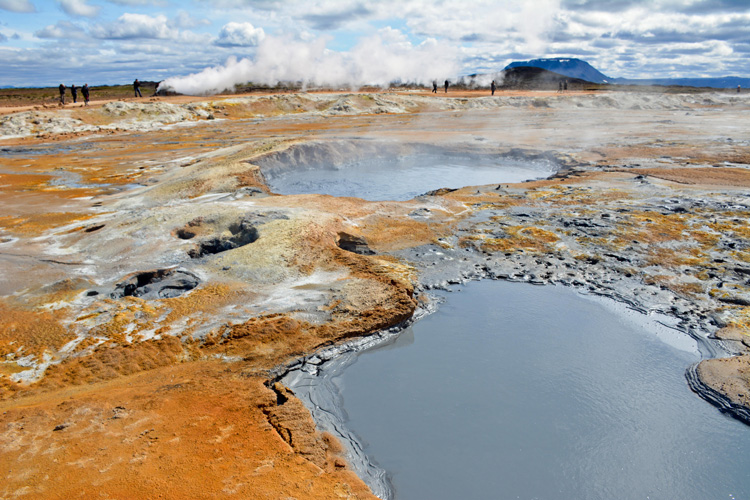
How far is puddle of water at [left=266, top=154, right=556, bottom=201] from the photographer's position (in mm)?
10312

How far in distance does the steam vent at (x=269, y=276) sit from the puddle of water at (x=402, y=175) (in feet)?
0.33

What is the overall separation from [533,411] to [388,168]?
975cm

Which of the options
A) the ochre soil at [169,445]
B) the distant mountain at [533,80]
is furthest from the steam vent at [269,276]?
the distant mountain at [533,80]

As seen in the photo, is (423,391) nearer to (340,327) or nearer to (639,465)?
(340,327)

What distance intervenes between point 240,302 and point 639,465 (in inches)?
144

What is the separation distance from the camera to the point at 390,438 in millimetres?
3359

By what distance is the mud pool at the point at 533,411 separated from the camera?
2979 millimetres

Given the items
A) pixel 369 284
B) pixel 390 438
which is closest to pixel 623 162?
pixel 369 284

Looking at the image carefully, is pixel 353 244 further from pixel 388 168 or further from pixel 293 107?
pixel 293 107

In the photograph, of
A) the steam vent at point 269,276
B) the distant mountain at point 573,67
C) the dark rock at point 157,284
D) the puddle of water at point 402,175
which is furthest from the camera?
the distant mountain at point 573,67

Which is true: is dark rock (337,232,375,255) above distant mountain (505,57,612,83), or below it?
below

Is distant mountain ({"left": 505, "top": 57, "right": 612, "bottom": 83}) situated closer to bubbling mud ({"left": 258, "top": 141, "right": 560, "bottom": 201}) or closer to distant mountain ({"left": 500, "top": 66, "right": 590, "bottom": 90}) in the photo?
distant mountain ({"left": 500, "top": 66, "right": 590, "bottom": 90})

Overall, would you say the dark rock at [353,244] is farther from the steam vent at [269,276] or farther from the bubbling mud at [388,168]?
the bubbling mud at [388,168]

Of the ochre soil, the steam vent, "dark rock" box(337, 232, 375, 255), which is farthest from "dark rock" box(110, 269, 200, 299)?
"dark rock" box(337, 232, 375, 255)
